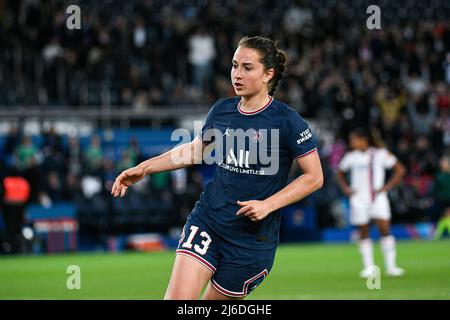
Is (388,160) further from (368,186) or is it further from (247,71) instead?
(247,71)

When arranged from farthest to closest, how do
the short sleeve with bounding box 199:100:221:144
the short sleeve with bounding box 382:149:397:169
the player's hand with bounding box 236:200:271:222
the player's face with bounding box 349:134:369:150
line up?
the short sleeve with bounding box 382:149:397:169
the player's face with bounding box 349:134:369:150
the short sleeve with bounding box 199:100:221:144
the player's hand with bounding box 236:200:271:222

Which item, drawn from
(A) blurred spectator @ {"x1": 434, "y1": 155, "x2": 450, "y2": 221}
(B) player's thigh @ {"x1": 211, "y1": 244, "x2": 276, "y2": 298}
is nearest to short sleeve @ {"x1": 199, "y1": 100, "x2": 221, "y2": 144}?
(B) player's thigh @ {"x1": 211, "y1": 244, "x2": 276, "y2": 298}

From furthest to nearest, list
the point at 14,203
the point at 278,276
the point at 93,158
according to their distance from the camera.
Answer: the point at 93,158, the point at 14,203, the point at 278,276

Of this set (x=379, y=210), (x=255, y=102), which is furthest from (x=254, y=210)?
(x=379, y=210)

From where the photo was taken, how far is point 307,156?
668cm

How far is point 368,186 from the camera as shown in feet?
53.2

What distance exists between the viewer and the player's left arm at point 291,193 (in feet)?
20.6

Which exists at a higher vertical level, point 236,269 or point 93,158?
point 236,269

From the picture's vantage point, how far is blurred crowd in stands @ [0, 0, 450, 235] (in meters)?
22.7

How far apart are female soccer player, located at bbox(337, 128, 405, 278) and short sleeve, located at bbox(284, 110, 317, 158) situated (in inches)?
354

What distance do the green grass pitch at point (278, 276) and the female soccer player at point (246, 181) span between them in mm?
5280

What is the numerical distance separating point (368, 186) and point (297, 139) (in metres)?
9.76

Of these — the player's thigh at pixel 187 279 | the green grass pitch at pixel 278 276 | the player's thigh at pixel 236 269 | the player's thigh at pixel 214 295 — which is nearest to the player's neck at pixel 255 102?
the player's thigh at pixel 236 269

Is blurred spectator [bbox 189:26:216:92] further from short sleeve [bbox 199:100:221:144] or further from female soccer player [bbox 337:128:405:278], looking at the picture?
short sleeve [bbox 199:100:221:144]
